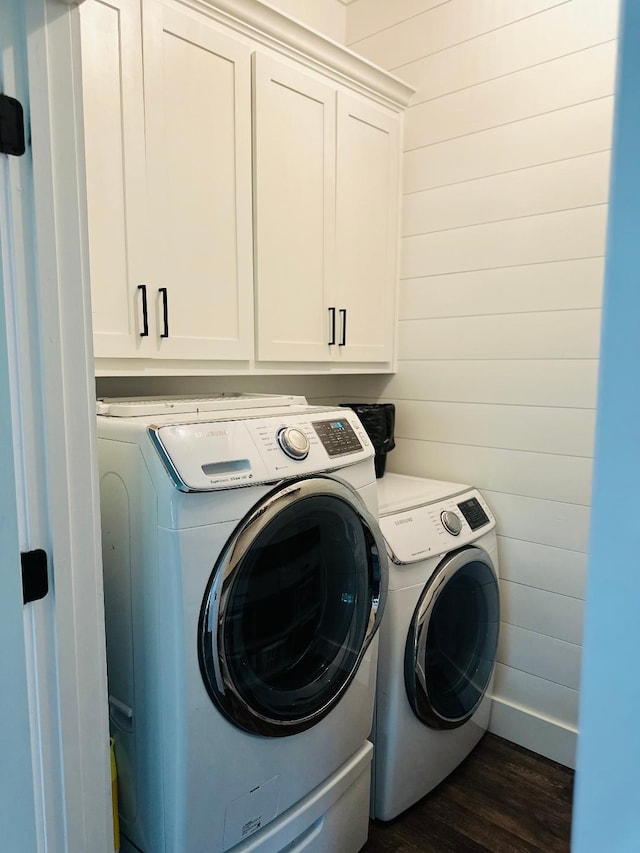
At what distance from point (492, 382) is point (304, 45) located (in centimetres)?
125

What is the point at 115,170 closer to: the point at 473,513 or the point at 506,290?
the point at 506,290

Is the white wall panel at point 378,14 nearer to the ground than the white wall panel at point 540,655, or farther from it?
farther from it

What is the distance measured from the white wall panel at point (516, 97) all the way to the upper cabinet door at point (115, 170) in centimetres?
117

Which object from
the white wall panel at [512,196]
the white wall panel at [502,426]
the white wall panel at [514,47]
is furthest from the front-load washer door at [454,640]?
the white wall panel at [514,47]

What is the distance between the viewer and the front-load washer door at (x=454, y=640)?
1696 mm

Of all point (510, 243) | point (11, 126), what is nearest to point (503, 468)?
point (510, 243)

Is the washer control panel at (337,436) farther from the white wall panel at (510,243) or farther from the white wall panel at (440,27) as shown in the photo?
the white wall panel at (440,27)

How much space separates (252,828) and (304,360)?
130cm

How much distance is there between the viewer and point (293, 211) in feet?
6.08

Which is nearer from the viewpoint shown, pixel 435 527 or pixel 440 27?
pixel 435 527

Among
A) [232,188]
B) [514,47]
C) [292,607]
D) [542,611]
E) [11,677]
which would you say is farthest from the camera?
[542,611]

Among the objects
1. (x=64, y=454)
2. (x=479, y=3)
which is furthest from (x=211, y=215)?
(x=479, y=3)

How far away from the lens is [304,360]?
196 centimetres

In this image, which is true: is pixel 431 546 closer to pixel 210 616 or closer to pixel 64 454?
pixel 210 616
